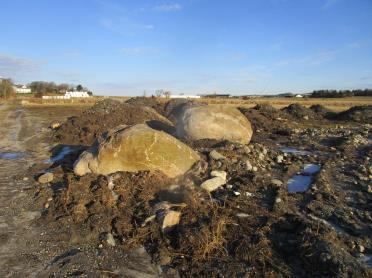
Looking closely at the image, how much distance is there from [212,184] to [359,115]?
18294mm

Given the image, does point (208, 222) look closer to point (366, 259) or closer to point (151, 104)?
point (366, 259)

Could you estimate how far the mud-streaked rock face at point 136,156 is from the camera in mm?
8859

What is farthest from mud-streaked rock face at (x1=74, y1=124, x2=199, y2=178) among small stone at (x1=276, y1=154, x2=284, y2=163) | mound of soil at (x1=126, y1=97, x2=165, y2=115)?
mound of soil at (x1=126, y1=97, x2=165, y2=115)

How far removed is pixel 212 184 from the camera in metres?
8.39

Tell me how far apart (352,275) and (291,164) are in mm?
5939

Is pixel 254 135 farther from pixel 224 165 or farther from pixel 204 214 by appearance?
pixel 204 214

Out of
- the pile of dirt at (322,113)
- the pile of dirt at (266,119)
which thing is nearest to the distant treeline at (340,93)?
the pile of dirt at (322,113)

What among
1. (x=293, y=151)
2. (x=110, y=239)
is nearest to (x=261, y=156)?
(x=293, y=151)

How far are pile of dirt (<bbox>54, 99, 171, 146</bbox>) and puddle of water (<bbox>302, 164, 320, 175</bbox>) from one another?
22.3 ft

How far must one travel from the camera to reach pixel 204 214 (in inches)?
265

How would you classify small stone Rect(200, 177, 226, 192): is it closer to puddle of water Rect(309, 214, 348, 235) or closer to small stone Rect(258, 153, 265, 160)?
puddle of water Rect(309, 214, 348, 235)

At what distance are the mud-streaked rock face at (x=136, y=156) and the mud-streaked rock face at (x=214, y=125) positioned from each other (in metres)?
4.23

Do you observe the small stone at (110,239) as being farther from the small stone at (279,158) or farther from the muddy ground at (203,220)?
the small stone at (279,158)

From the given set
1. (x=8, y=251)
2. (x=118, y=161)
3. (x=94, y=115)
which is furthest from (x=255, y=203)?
(x=94, y=115)
